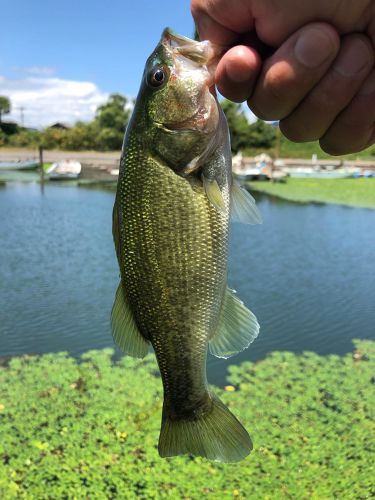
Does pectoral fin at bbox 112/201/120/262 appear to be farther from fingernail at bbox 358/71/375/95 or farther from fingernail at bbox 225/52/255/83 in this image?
fingernail at bbox 358/71/375/95

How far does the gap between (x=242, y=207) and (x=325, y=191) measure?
87.9 feet

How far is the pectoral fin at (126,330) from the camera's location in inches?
66.2

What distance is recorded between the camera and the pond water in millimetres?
6766

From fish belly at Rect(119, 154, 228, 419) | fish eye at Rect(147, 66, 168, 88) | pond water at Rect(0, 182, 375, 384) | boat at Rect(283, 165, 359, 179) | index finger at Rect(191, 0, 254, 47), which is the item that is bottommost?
boat at Rect(283, 165, 359, 179)

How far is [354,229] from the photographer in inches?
588

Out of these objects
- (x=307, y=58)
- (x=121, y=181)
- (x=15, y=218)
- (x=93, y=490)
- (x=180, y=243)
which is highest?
(x=307, y=58)

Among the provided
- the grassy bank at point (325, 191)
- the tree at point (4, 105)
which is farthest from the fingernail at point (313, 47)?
the tree at point (4, 105)

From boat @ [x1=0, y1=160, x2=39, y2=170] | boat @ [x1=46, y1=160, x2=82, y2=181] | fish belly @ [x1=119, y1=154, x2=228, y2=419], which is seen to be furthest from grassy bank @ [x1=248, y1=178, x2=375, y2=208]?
fish belly @ [x1=119, y1=154, x2=228, y2=419]

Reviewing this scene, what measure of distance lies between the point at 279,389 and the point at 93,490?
2300 millimetres

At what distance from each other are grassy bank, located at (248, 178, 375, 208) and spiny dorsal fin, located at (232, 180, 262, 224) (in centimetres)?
2000

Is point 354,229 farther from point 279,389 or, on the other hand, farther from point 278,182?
point 278,182

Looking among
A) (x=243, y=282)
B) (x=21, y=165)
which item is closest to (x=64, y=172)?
(x=21, y=165)

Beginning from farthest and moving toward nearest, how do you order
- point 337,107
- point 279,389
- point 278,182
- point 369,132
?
point 278,182
point 279,389
point 369,132
point 337,107

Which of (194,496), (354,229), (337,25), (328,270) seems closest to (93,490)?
(194,496)
